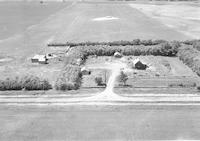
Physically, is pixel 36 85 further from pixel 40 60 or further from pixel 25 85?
pixel 40 60

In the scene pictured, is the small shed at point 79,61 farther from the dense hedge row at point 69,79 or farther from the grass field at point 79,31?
the grass field at point 79,31

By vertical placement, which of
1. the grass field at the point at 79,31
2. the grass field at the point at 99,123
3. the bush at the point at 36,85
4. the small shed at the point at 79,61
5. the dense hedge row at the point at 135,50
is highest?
the grass field at the point at 79,31

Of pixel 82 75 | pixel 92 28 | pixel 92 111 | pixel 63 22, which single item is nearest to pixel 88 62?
pixel 82 75

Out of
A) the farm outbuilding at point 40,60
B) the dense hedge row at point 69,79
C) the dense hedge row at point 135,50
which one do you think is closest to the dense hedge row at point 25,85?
the dense hedge row at point 69,79

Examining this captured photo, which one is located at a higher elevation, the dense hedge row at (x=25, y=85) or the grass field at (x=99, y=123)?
the dense hedge row at (x=25, y=85)

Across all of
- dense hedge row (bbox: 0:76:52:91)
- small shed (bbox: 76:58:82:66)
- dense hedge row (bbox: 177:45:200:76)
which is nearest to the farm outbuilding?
small shed (bbox: 76:58:82:66)

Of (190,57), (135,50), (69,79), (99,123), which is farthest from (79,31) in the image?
(99,123)
